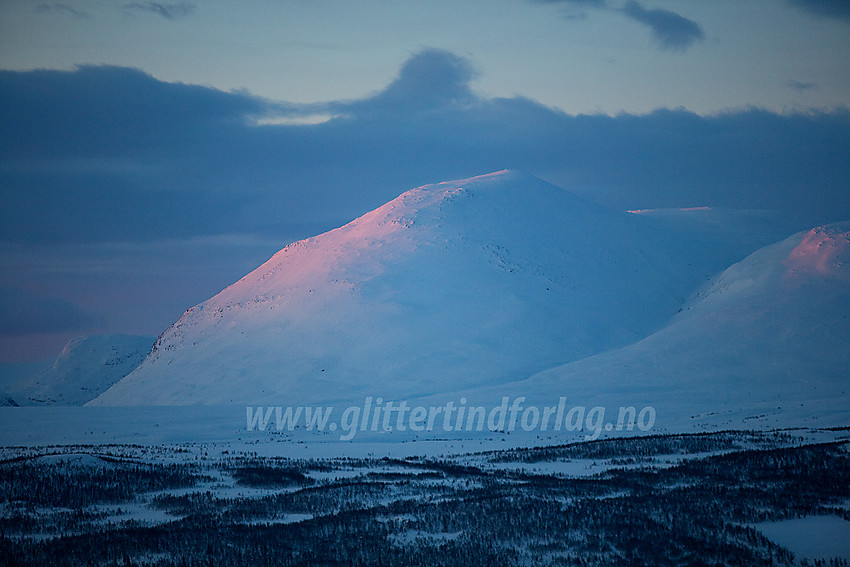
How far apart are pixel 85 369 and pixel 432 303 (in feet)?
361

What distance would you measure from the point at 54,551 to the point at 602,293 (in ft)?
231

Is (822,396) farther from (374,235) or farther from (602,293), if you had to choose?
(374,235)

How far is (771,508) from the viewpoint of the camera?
74.1ft

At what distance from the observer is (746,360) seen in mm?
62344

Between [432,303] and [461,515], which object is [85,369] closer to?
[432,303]

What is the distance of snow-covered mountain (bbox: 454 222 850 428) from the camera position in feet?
170

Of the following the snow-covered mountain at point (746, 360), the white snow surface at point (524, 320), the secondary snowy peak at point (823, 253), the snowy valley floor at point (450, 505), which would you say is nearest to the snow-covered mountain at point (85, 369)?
the white snow surface at point (524, 320)

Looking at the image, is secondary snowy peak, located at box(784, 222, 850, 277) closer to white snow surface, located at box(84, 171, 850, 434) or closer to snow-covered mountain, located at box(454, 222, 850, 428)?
snow-covered mountain, located at box(454, 222, 850, 428)

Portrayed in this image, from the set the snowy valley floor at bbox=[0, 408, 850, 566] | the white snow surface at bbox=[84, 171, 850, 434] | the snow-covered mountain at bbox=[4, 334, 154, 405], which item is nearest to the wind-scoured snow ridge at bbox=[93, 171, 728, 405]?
the white snow surface at bbox=[84, 171, 850, 434]

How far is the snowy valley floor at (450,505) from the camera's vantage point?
749 inches

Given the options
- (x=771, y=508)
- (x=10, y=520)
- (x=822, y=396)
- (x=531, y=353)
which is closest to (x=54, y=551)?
(x=10, y=520)

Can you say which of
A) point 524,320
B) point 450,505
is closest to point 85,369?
point 524,320

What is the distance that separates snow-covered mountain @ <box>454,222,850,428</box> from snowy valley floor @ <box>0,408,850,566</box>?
14004 millimetres

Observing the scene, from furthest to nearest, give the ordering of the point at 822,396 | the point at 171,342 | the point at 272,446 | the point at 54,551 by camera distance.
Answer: the point at 171,342
the point at 822,396
the point at 272,446
the point at 54,551
